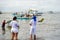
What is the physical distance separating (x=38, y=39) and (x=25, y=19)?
114ft

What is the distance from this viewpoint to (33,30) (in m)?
15.2

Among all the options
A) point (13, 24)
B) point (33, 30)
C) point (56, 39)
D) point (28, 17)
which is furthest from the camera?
point (28, 17)

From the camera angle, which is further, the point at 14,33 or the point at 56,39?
the point at 56,39

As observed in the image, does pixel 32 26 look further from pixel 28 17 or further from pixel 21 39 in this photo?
pixel 28 17

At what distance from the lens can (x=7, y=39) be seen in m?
18.4

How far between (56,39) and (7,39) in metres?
3.84

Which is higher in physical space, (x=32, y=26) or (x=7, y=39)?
(x=32, y=26)

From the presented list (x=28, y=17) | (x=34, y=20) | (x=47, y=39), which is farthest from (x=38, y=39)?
(x=28, y=17)

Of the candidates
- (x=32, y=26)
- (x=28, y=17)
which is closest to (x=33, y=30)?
(x=32, y=26)

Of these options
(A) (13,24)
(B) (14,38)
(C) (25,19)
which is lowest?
(C) (25,19)

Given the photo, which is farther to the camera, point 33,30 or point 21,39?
point 21,39

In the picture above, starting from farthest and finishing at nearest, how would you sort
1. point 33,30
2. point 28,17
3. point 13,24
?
point 28,17 → point 33,30 → point 13,24

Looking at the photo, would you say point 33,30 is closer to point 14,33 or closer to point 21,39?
point 14,33

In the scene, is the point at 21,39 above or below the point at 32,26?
below
